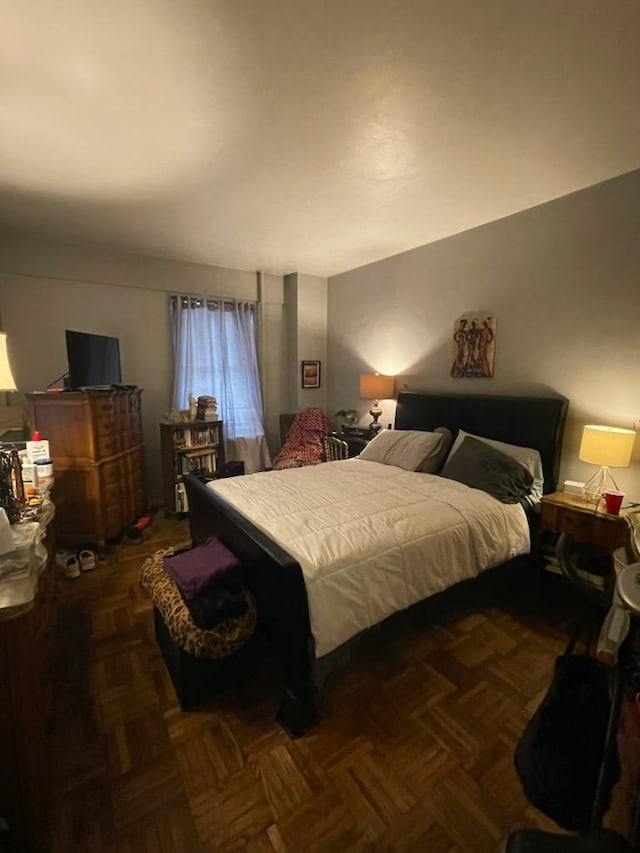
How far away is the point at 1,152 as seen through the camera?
6.43 ft

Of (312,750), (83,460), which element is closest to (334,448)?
(83,460)

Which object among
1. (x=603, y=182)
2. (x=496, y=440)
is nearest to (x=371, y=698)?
(x=496, y=440)

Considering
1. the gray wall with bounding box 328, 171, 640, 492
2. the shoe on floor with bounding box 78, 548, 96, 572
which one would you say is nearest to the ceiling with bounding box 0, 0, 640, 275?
the gray wall with bounding box 328, 171, 640, 492

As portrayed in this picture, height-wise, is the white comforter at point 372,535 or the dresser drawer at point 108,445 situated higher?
the dresser drawer at point 108,445

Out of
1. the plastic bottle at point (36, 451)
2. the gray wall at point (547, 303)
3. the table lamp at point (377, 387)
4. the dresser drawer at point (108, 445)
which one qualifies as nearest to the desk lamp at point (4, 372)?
the plastic bottle at point (36, 451)

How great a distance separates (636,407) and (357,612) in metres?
2.05

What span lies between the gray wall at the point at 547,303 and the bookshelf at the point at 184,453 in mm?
2035

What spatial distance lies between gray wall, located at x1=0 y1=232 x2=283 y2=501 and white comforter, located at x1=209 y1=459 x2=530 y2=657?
198 centimetres

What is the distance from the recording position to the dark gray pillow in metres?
2.32

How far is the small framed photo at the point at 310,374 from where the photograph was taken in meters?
4.61

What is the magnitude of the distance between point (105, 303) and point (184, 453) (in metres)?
1.61

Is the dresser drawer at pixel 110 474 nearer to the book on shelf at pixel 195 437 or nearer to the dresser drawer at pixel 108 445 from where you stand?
the dresser drawer at pixel 108 445

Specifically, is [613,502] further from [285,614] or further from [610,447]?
[285,614]

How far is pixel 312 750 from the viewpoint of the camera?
144 centimetres
